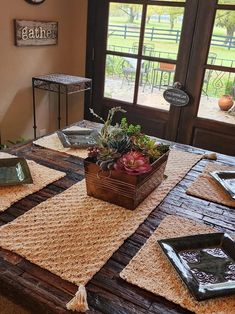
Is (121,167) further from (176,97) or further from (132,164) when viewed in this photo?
(176,97)

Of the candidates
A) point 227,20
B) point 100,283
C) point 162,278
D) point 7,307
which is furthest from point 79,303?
point 227,20

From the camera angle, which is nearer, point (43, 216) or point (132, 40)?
point (43, 216)

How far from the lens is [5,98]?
8.12 ft

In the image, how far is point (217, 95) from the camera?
2549 millimetres

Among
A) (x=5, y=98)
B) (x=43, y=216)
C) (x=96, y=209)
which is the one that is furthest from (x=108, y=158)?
(x=5, y=98)

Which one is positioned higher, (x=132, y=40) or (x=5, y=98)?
(x=132, y=40)

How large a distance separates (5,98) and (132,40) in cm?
117

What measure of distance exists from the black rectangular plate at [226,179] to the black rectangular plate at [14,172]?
2.54 ft

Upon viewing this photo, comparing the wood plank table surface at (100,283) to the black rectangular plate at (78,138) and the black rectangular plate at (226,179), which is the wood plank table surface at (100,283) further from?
the black rectangular plate at (78,138)

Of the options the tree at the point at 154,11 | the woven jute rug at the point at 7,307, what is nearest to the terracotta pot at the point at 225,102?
the tree at the point at 154,11

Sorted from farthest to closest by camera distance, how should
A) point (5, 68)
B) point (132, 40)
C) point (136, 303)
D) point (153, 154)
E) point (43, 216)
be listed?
point (132, 40)
point (5, 68)
point (153, 154)
point (43, 216)
point (136, 303)

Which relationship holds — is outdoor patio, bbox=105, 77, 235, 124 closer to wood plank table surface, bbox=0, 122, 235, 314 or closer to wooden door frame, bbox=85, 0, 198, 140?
wooden door frame, bbox=85, 0, 198, 140

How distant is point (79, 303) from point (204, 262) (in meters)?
0.38

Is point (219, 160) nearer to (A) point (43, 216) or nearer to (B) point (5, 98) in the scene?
(A) point (43, 216)
